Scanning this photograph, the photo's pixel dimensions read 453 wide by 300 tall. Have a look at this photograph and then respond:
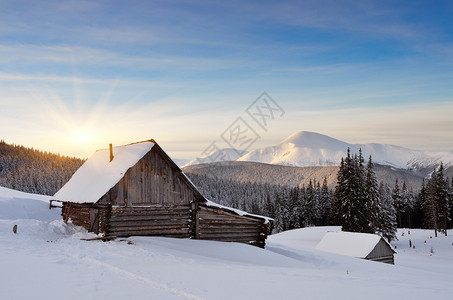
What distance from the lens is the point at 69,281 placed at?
32.3 ft

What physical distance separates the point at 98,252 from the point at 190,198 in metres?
8.64

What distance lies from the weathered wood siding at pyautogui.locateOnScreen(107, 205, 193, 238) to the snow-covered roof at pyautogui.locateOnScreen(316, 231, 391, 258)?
68.6 feet

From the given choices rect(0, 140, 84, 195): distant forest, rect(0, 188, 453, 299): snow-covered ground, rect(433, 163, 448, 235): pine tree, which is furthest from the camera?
rect(0, 140, 84, 195): distant forest

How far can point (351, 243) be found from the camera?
38031mm

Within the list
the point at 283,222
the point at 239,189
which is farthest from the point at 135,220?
the point at 239,189

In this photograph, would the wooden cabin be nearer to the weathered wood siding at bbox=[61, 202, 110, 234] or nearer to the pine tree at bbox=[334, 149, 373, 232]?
the weathered wood siding at bbox=[61, 202, 110, 234]

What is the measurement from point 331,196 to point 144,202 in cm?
7528

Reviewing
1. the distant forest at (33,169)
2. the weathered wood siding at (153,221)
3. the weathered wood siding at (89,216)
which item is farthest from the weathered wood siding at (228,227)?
the distant forest at (33,169)

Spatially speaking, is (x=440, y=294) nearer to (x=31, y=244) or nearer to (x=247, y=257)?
(x=247, y=257)

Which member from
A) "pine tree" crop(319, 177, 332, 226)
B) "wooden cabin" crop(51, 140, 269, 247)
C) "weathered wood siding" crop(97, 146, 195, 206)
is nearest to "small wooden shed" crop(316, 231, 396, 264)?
"wooden cabin" crop(51, 140, 269, 247)

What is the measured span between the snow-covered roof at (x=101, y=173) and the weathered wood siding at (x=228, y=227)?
5280 millimetres

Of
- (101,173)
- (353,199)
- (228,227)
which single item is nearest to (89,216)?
(101,173)

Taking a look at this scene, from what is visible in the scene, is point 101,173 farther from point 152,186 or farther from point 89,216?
point 152,186

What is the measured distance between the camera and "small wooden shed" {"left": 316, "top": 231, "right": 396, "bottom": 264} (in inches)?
1400
